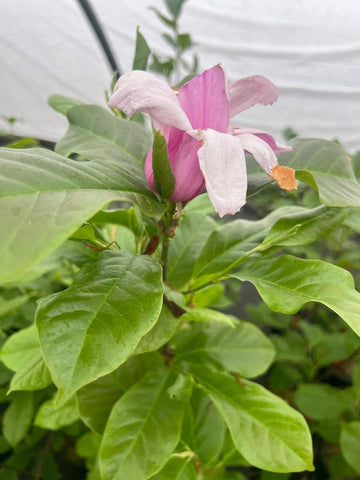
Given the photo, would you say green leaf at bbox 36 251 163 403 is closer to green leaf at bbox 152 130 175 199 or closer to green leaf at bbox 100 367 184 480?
green leaf at bbox 152 130 175 199

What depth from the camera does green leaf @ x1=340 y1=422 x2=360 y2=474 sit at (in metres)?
0.85

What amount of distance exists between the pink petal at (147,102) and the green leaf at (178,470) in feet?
1.69

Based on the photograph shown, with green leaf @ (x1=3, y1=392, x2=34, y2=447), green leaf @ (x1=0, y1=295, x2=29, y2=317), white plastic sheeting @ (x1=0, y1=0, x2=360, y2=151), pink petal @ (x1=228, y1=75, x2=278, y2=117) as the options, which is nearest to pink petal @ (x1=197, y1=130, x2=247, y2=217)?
pink petal @ (x1=228, y1=75, x2=278, y2=117)

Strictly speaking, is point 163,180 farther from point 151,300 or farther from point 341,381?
point 341,381

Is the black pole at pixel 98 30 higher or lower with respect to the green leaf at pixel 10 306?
higher

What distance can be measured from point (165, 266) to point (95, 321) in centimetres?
23

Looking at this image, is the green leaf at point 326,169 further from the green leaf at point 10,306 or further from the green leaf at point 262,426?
the green leaf at point 10,306

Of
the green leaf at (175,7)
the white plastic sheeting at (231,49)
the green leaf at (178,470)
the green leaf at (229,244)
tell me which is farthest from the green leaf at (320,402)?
the white plastic sheeting at (231,49)

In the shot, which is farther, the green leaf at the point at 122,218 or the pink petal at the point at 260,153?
the green leaf at the point at 122,218

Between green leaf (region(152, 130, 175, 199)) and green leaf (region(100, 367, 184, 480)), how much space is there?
1.05 feet

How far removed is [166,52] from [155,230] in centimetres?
234

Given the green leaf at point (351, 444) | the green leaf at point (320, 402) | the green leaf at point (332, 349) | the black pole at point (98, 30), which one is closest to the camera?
the green leaf at point (351, 444)

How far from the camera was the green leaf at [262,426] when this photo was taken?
19.9 inches

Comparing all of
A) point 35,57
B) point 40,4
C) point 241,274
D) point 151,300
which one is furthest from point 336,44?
point 151,300
